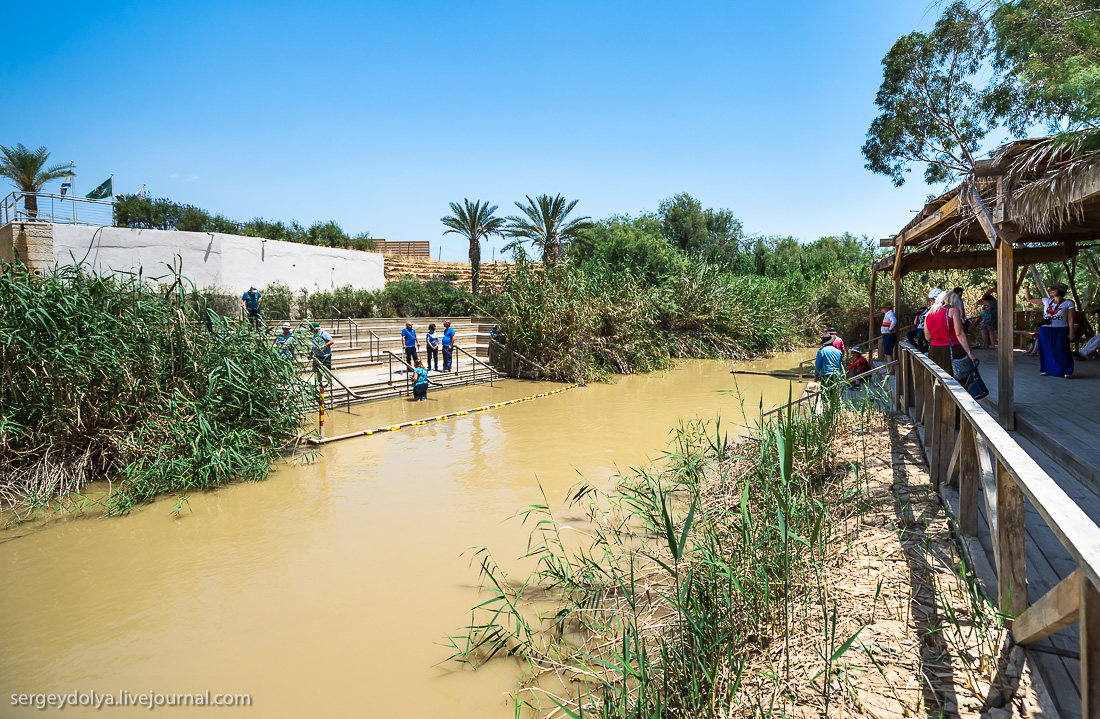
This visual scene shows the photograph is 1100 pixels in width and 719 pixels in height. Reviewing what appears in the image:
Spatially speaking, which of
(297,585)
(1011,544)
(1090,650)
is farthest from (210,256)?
(1090,650)

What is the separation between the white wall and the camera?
72.0 feet

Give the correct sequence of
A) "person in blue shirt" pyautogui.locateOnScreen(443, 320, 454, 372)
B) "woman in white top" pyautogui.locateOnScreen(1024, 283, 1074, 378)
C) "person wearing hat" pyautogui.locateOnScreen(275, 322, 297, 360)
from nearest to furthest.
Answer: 1. "woman in white top" pyautogui.locateOnScreen(1024, 283, 1074, 378)
2. "person wearing hat" pyautogui.locateOnScreen(275, 322, 297, 360)
3. "person in blue shirt" pyautogui.locateOnScreen(443, 320, 454, 372)

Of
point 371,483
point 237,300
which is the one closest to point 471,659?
point 371,483

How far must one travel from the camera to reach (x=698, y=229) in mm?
45406

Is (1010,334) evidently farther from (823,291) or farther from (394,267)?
(394,267)

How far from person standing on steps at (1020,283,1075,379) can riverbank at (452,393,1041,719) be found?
5.10m

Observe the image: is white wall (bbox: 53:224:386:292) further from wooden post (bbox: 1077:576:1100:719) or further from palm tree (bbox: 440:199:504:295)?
wooden post (bbox: 1077:576:1100:719)

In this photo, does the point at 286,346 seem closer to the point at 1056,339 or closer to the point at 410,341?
the point at 410,341

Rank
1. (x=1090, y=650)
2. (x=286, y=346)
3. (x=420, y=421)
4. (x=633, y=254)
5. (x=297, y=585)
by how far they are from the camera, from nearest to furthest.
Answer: (x=1090, y=650)
(x=297, y=585)
(x=286, y=346)
(x=420, y=421)
(x=633, y=254)

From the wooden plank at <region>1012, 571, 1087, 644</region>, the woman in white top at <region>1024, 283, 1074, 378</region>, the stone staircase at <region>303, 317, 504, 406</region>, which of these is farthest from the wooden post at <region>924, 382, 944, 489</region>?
the stone staircase at <region>303, 317, 504, 406</region>

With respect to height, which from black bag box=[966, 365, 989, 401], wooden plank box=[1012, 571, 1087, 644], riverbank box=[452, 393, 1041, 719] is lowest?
riverbank box=[452, 393, 1041, 719]

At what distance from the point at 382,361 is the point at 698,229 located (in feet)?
110

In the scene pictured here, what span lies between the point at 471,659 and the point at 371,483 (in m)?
4.40

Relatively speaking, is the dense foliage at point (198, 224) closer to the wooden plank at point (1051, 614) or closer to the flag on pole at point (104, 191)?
the flag on pole at point (104, 191)
